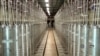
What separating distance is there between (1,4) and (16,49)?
3.27 feet

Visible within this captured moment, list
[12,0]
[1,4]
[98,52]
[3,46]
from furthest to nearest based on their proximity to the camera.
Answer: [12,0]
[1,4]
[3,46]
[98,52]

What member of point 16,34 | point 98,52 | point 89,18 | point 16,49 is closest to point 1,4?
point 16,34

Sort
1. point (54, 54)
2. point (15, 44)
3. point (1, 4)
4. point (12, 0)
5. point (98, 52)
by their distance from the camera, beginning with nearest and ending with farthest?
point (98, 52) < point (15, 44) < point (1, 4) < point (12, 0) < point (54, 54)

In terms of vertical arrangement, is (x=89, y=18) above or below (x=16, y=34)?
above

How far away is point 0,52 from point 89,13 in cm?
197

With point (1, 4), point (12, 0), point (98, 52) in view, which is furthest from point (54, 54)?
point (98, 52)

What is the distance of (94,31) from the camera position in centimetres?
233

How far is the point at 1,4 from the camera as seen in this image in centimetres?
317

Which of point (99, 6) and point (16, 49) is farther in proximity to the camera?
point (16, 49)

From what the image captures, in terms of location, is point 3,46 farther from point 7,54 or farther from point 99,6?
point 99,6

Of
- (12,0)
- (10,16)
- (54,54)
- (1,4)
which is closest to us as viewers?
(1,4)

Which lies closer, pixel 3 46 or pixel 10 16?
pixel 3 46

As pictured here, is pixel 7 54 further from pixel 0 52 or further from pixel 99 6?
pixel 99 6

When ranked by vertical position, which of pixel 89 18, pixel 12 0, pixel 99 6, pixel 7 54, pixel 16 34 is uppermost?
pixel 12 0
